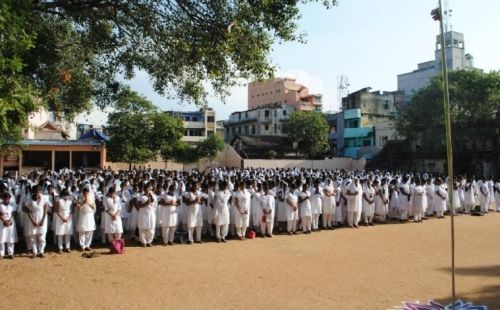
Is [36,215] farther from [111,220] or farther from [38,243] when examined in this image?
[111,220]

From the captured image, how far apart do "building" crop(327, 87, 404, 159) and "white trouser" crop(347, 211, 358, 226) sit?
3184 centimetres

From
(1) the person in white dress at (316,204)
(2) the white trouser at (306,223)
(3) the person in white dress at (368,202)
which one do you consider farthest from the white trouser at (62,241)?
(3) the person in white dress at (368,202)

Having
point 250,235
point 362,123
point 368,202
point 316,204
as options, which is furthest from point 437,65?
point 250,235

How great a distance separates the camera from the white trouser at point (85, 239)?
1014 centimetres

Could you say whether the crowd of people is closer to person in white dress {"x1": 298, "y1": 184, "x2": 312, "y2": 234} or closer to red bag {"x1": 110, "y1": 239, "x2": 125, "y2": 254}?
person in white dress {"x1": 298, "y1": 184, "x2": 312, "y2": 234}

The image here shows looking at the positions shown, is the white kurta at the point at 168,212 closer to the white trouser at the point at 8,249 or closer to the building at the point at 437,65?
the white trouser at the point at 8,249

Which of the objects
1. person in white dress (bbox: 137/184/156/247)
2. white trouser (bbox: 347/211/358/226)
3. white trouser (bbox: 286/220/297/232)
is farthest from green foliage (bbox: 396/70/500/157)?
person in white dress (bbox: 137/184/156/247)

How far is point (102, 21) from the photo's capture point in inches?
442

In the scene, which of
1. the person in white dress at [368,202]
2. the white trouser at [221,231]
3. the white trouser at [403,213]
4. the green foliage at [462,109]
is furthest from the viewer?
the green foliage at [462,109]

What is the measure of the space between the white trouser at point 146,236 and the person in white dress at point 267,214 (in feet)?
9.69

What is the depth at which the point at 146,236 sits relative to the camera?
1091 centimetres

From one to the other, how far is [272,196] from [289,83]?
58874mm

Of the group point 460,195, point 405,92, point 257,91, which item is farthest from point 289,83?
point 460,195

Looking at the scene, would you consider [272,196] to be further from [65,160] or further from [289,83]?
[289,83]
